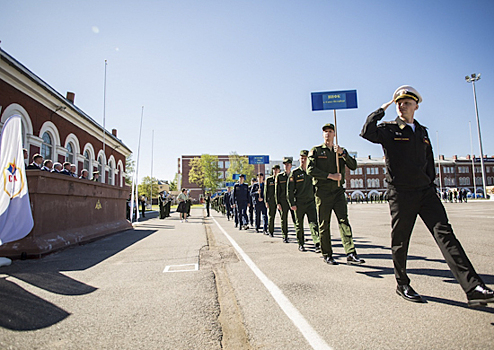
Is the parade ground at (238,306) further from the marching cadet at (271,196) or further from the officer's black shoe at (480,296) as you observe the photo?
the marching cadet at (271,196)

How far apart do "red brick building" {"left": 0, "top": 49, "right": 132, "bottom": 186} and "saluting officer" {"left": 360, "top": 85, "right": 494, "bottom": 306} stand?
15678 millimetres

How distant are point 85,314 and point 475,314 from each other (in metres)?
3.47

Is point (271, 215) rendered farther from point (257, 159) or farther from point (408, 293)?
point (257, 159)

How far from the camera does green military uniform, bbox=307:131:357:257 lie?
5.10m

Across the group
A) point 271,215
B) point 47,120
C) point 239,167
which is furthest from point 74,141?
point 239,167

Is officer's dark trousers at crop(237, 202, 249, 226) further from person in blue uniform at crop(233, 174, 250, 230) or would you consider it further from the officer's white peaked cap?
the officer's white peaked cap

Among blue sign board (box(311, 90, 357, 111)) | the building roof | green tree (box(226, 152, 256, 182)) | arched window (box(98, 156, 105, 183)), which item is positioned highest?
green tree (box(226, 152, 256, 182))

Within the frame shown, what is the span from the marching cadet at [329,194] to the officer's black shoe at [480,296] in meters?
2.24

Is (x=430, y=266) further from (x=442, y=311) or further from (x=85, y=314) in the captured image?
(x=85, y=314)

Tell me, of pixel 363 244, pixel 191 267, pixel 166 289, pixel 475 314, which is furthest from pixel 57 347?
pixel 363 244

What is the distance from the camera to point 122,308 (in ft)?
10.9

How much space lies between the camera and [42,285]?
4.27m

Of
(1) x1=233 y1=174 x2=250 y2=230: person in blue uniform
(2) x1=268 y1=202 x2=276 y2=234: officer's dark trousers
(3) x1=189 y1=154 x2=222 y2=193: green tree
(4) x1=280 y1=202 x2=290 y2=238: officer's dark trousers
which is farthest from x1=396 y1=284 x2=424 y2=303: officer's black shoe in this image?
(3) x1=189 y1=154 x2=222 y2=193: green tree

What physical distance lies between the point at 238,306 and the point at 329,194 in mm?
2576
